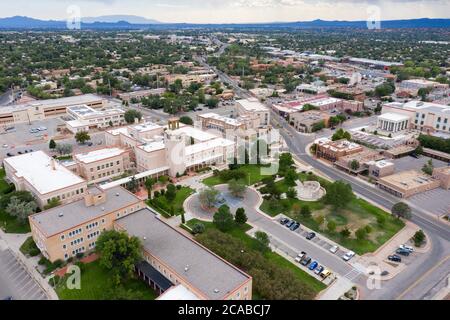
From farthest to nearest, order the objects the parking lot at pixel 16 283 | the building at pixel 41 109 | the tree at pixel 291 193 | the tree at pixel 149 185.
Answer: the building at pixel 41 109 < the tree at pixel 149 185 < the tree at pixel 291 193 < the parking lot at pixel 16 283

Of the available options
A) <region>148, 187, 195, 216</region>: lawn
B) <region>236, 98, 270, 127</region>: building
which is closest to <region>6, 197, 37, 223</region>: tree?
<region>148, 187, 195, 216</region>: lawn

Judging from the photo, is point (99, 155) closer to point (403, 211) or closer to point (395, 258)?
point (395, 258)

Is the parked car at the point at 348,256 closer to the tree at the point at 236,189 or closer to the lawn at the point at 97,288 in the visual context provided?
the tree at the point at 236,189

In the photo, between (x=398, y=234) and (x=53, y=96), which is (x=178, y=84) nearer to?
(x=53, y=96)

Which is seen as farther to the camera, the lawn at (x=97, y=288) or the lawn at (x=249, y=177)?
the lawn at (x=249, y=177)

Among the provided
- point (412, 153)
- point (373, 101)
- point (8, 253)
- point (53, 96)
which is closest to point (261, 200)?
point (8, 253)

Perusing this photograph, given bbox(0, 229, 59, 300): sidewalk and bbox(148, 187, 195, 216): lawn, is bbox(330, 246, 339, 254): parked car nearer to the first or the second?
bbox(148, 187, 195, 216): lawn

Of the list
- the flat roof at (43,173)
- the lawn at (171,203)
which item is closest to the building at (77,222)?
the lawn at (171,203)
